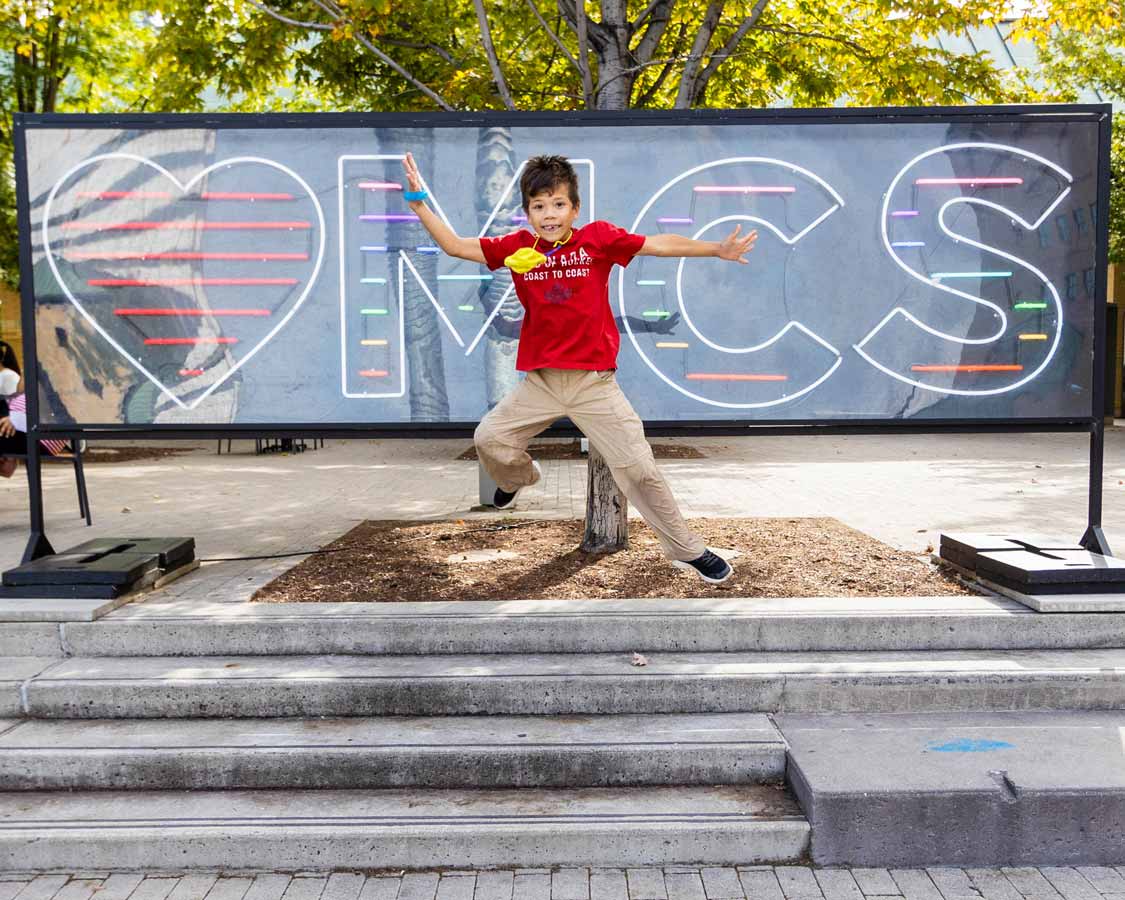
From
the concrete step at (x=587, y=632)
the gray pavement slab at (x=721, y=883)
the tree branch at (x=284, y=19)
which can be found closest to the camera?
the gray pavement slab at (x=721, y=883)

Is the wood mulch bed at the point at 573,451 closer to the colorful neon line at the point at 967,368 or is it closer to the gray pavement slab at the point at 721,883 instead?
the colorful neon line at the point at 967,368

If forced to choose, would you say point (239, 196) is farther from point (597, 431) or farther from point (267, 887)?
point (267, 887)

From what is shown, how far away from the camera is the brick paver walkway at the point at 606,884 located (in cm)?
305

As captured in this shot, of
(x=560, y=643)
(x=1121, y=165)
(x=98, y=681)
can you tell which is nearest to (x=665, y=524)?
(x=560, y=643)

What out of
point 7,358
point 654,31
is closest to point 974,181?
point 654,31

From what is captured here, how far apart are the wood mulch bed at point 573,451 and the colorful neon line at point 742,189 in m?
8.66

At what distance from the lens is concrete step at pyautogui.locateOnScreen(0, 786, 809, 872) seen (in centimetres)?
326

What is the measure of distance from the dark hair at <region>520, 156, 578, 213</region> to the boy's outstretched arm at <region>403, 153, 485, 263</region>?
1.15 ft

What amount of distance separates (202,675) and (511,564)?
81.1 inches

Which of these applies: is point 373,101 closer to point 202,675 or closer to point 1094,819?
point 202,675

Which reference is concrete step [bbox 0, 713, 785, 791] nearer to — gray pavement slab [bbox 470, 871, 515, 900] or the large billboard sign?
gray pavement slab [bbox 470, 871, 515, 900]

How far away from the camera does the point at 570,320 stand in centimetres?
478

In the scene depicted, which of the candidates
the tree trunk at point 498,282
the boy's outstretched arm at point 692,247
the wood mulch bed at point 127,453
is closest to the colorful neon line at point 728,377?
the boy's outstretched arm at point 692,247

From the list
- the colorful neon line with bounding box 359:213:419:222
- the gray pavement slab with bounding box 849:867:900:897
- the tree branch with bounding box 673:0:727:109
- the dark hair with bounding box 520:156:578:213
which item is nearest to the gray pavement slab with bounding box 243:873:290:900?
the gray pavement slab with bounding box 849:867:900:897
